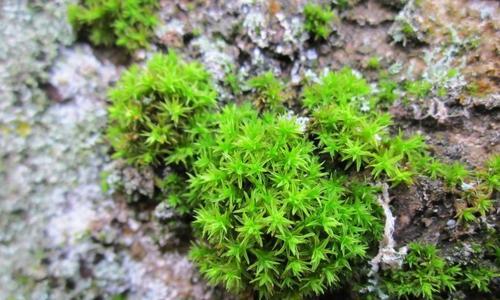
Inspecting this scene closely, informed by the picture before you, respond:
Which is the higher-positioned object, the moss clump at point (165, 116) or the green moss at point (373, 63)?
the green moss at point (373, 63)

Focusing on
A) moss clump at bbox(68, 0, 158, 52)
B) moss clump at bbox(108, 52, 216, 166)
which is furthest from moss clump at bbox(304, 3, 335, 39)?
moss clump at bbox(68, 0, 158, 52)

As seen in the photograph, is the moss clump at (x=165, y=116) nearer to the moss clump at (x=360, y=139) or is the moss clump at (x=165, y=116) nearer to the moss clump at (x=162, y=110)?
the moss clump at (x=162, y=110)

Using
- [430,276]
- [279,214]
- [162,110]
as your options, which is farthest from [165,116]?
[430,276]

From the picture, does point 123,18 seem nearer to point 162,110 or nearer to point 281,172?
point 162,110

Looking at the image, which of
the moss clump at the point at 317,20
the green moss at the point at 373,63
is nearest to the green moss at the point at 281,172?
the green moss at the point at 373,63

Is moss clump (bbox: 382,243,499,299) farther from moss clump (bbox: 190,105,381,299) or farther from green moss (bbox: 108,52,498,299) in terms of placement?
moss clump (bbox: 190,105,381,299)

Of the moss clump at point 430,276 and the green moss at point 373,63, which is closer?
the moss clump at point 430,276

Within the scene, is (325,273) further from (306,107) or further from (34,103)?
(34,103)
